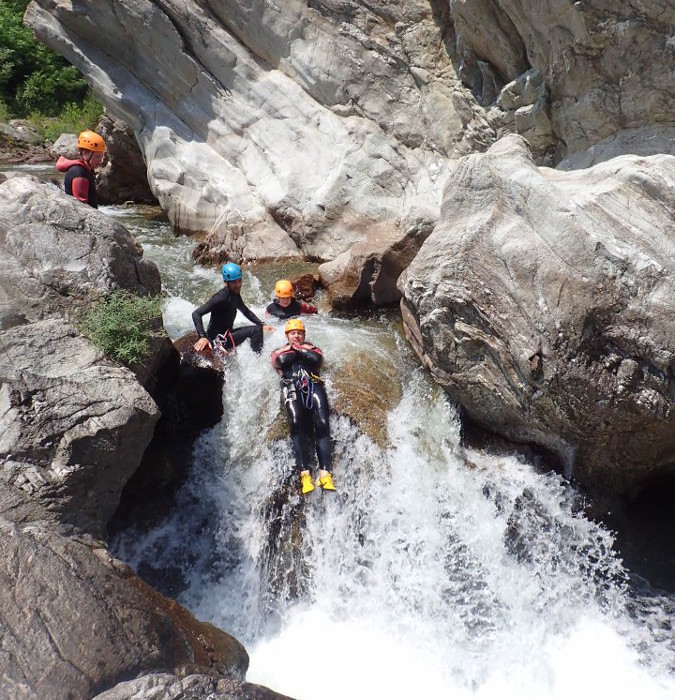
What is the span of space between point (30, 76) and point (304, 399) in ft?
82.3

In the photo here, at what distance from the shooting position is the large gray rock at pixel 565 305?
543cm

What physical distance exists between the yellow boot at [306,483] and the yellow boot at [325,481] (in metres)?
0.11

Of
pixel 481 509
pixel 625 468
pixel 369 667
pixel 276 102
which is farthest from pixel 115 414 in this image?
pixel 276 102

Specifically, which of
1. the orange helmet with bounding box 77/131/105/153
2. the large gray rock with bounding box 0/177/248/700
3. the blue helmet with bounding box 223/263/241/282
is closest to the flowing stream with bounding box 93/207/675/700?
the large gray rock with bounding box 0/177/248/700

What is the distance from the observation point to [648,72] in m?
7.34

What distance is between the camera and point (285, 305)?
820 cm

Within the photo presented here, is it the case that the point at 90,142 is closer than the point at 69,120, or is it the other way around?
the point at 90,142

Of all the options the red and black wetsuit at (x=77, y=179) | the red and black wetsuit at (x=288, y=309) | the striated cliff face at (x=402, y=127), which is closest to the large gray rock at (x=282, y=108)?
the striated cliff face at (x=402, y=127)

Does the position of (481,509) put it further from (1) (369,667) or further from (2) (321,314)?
(2) (321,314)

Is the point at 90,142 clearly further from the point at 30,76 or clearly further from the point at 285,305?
the point at 30,76

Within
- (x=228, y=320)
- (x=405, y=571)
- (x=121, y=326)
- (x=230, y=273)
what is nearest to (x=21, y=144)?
(x=230, y=273)

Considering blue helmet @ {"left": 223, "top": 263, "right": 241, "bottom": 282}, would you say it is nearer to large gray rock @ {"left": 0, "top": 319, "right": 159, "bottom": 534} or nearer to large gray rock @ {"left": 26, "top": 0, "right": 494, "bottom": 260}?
large gray rock @ {"left": 0, "top": 319, "right": 159, "bottom": 534}

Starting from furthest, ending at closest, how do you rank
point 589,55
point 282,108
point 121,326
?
1. point 282,108
2. point 589,55
3. point 121,326

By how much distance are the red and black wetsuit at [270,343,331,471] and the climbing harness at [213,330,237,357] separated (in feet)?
2.08
